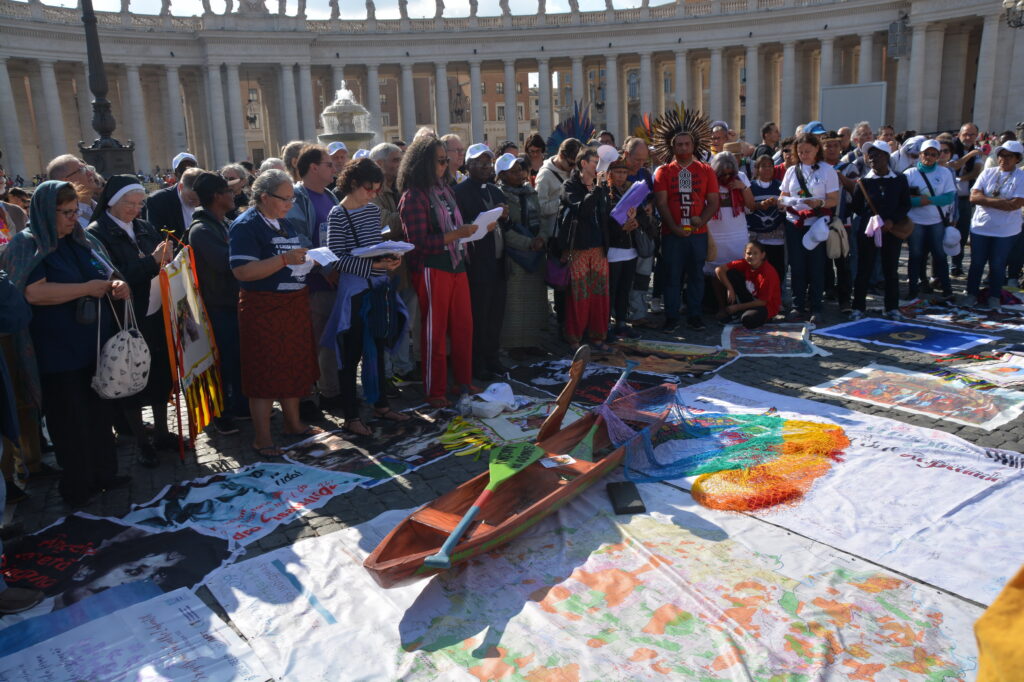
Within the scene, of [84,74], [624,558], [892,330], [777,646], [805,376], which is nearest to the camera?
[777,646]

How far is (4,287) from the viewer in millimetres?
3812

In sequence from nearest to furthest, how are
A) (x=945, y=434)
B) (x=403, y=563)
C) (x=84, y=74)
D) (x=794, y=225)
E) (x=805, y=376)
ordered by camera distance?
(x=403, y=563), (x=945, y=434), (x=805, y=376), (x=794, y=225), (x=84, y=74)

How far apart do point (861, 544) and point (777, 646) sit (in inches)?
38.9

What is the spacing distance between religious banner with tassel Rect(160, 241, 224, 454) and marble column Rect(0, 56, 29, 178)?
38.7 m

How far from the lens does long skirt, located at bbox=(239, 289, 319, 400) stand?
4.96 meters

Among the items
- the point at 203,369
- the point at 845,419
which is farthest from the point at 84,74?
the point at 845,419

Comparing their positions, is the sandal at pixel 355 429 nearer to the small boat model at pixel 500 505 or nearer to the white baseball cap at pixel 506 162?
the small boat model at pixel 500 505

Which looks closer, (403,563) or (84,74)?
(403,563)

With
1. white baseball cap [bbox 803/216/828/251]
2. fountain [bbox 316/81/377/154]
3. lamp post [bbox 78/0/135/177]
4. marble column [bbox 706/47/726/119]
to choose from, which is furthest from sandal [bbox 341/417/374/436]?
marble column [bbox 706/47/726/119]

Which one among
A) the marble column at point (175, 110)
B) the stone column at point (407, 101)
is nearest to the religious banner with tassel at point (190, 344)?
the marble column at point (175, 110)

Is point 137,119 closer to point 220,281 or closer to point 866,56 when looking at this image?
point 866,56

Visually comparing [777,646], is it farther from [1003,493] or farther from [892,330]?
[892,330]

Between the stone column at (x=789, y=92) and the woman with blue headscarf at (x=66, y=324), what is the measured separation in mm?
44254

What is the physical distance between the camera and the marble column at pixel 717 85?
44094 mm
